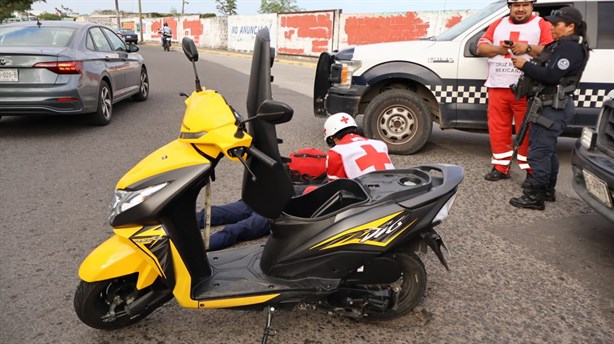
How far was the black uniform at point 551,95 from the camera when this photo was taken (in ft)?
12.9

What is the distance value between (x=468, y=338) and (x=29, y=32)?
283 inches

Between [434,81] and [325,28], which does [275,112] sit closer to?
[434,81]

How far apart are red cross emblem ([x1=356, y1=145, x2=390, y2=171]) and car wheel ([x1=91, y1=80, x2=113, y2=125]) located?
497 cm

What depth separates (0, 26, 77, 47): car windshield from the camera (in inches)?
254

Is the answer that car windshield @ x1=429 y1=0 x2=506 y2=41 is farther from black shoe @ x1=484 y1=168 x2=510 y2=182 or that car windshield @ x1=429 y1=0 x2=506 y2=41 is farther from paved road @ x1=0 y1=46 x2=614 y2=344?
black shoe @ x1=484 y1=168 x2=510 y2=182

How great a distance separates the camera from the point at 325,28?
76.6 ft

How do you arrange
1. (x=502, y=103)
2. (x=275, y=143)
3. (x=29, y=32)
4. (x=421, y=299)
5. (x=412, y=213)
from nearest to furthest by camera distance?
(x=275, y=143) < (x=412, y=213) < (x=421, y=299) < (x=502, y=103) < (x=29, y=32)

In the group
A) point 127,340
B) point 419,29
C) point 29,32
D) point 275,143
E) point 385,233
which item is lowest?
point 127,340

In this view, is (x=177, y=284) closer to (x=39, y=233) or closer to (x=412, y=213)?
(x=412, y=213)

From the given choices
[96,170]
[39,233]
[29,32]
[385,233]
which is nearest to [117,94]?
[29,32]

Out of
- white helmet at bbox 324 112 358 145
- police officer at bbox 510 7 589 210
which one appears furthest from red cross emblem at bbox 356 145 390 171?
police officer at bbox 510 7 589 210

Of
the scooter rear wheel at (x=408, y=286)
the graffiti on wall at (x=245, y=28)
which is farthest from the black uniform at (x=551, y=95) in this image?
the graffiti on wall at (x=245, y=28)

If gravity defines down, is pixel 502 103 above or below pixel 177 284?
above

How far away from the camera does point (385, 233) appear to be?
238 cm
